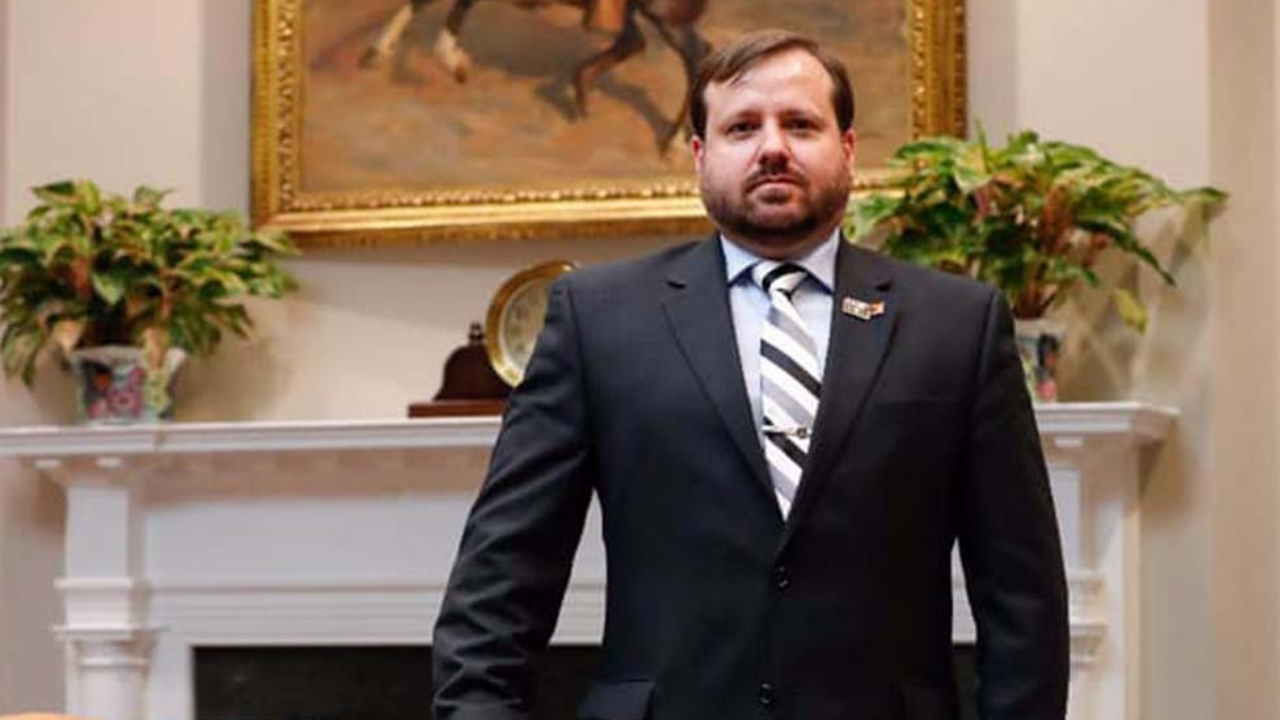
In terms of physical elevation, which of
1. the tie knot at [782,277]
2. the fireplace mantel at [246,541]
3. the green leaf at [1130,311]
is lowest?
the fireplace mantel at [246,541]

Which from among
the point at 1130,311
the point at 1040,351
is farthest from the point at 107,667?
the point at 1130,311

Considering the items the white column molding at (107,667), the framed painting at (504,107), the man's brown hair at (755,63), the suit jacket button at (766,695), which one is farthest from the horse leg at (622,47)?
the suit jacket button at (766,695)

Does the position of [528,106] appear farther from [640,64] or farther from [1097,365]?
[1097,365]

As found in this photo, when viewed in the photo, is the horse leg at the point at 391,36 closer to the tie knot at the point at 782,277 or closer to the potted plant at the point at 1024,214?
the potted plant at the point at 1024,214

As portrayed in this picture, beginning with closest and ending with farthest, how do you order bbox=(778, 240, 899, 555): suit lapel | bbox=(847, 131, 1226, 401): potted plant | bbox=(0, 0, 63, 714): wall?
1. bbox=(778, 240, 899, 555): suit lapel
2. bbox=(847, 131, 1226, 401): potted plant
3. bbox=(0, 0, 63, 714): wall

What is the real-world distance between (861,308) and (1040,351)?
2.63 m

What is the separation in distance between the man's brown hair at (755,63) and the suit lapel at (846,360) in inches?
5.4

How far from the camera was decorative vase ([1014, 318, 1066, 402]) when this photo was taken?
4.85m

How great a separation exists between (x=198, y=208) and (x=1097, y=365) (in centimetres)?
204

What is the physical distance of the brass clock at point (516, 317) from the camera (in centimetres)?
522

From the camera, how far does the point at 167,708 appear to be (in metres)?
5.44

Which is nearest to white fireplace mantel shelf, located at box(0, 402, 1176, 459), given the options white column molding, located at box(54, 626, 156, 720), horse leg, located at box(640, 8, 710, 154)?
white column molding, located at box(54, 626, 156, 720)

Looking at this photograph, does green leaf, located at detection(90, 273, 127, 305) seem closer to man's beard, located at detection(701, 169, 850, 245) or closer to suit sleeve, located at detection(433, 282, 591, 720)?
suit sleeve, located at detection(433, 282, 591, 720)

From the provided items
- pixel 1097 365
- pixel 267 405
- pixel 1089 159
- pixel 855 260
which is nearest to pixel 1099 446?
pixel 1097 365
